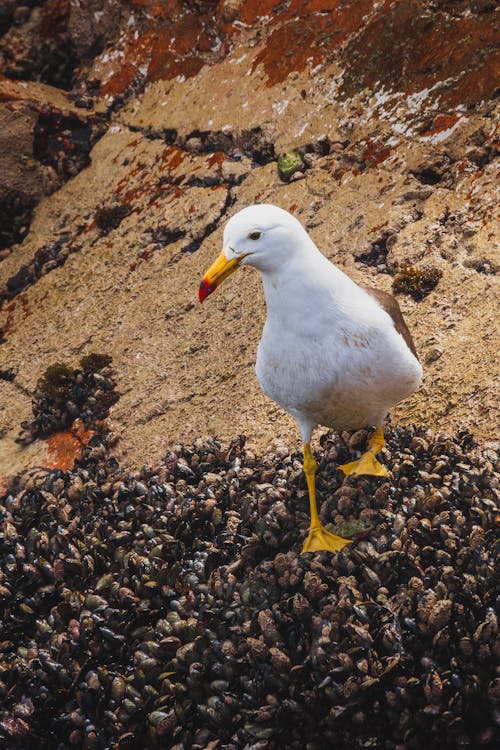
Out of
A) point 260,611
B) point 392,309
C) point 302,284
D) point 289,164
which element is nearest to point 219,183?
point 289,164

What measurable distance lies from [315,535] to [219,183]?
6.07 meters

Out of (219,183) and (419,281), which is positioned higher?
(219,183)

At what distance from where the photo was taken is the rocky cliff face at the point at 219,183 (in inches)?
270

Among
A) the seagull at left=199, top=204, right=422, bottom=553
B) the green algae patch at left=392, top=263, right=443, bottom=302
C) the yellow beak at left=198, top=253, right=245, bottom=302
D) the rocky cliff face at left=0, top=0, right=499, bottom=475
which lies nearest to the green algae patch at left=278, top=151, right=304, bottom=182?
the rocky cliff face at left=0, top=0, right=499, bottom=475

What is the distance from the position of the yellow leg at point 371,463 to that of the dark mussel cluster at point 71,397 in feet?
11.2

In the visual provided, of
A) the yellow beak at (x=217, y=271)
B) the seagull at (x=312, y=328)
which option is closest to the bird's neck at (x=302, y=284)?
the seagull at (x=312, y=328)

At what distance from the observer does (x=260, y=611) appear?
183 inches

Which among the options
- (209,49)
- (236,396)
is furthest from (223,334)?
(209,49)

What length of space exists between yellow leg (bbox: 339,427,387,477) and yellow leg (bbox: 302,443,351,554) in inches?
18.4

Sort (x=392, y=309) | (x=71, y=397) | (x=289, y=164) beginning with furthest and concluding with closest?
1. (x=289, y=164)
2. (x=71, y=397)
3. (x=392, y=309)

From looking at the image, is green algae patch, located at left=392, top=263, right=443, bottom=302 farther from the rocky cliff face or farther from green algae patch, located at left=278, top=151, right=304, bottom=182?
green algae patch, located at left=278, top=151, right=304, bottom=182

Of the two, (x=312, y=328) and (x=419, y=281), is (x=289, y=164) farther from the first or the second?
(x=312, y=328)

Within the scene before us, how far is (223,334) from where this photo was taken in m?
7.77

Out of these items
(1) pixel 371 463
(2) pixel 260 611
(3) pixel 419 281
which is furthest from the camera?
(3) pixel 419 281
